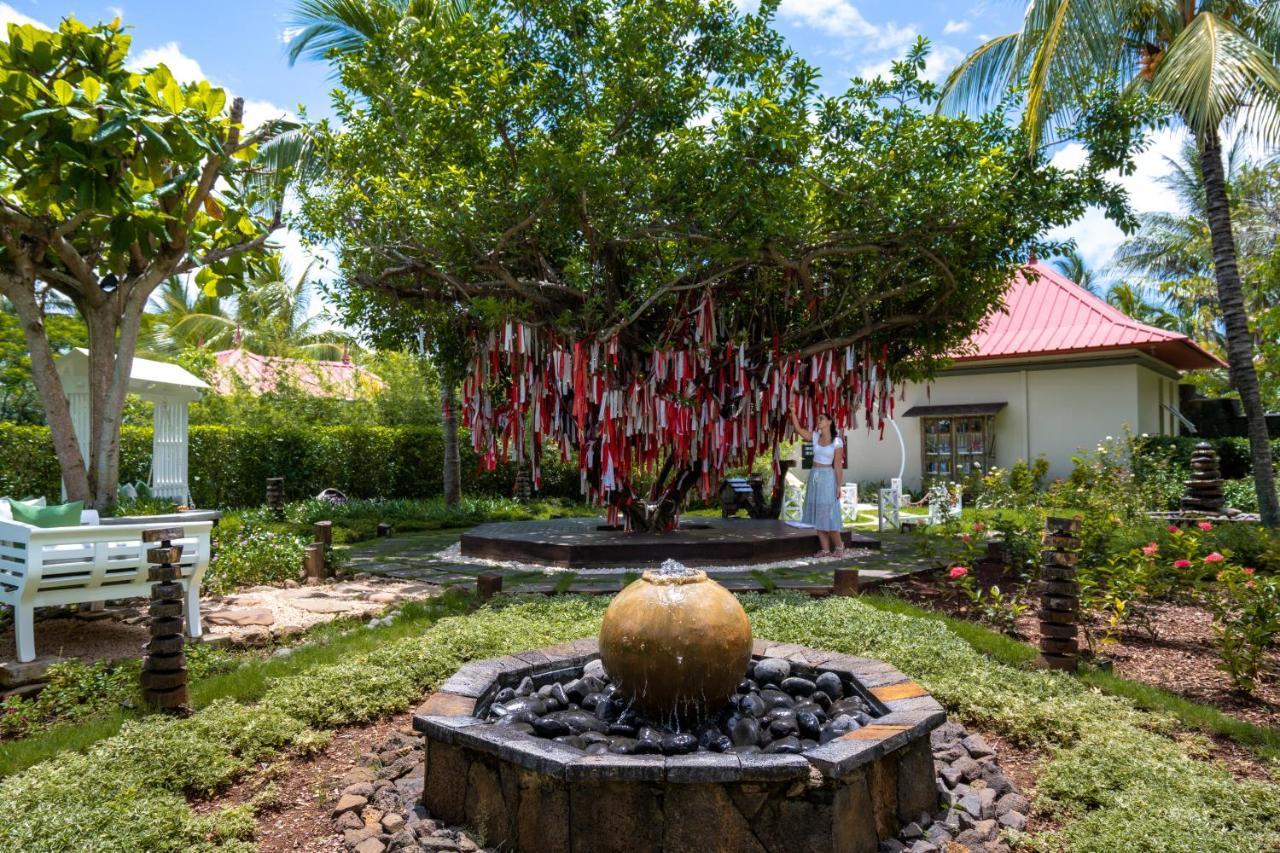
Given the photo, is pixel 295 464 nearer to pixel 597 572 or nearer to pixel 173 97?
pixel 597 572

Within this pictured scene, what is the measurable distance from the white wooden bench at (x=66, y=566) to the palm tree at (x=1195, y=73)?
9.31 m

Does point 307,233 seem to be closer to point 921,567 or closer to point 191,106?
point 191,106

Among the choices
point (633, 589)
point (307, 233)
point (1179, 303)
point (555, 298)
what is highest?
point (1179, 303)

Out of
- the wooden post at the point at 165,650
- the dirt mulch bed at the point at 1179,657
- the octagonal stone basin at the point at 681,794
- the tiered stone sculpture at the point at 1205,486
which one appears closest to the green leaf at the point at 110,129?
the wooden post at the point at 165,650

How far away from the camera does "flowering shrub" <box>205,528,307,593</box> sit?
7.24 m

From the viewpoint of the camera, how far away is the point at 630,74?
7.59 m

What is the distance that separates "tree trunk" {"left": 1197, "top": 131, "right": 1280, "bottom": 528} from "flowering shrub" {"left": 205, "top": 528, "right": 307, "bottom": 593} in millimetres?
10873

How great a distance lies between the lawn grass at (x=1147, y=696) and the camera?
388 centimetres

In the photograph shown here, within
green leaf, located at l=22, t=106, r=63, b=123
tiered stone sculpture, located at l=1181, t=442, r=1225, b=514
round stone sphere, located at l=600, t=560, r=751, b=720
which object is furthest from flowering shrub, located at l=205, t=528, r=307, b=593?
tiered stone sculpture, located at l=1181, t=442, r=1225, b=514

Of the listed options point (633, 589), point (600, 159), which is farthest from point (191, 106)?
point (633, 589)

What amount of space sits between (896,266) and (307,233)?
6519 millimetres

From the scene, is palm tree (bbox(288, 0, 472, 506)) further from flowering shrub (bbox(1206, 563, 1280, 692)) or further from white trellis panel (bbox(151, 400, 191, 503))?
flowering shrub (bbox(1206, 563, 1280, 692))

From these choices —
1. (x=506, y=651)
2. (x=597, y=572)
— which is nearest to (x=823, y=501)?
(x=597, y=572)

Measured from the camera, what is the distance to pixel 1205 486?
12.0 metres
